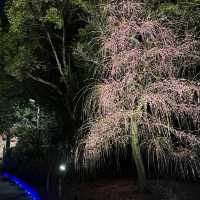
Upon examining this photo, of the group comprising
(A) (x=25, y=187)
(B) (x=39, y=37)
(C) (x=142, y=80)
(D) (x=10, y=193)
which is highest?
(B) (x=39, y=37)

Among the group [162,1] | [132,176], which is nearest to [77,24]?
[162,1]

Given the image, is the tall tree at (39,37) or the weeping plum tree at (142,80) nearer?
the weeping plum tree at (142,80)

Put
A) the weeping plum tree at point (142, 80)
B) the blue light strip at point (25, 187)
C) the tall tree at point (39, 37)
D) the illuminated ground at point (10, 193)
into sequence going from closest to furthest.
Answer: the weeping plum tree at point (142, 80) < the tall tree at point (39, 37) < the blue light strip at point (25, 187) < the illuminated ground at point (10, 193)

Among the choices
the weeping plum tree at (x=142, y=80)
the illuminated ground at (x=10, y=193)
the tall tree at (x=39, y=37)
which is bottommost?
the illuminated ground at (x=10, y=193)

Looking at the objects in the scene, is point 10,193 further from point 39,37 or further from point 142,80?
point 142,80

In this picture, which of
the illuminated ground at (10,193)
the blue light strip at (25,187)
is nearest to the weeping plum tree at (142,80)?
the blue light strip at (25,187)

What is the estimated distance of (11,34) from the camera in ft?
55.7

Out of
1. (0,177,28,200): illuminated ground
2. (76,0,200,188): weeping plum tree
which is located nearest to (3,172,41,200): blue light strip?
(0,177,28,200): illuminated ground

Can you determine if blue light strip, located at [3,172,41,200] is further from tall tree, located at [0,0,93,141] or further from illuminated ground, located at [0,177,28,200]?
tall tree, located at [0,0,93,141]

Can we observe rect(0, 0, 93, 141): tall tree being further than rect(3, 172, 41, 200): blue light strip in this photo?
No

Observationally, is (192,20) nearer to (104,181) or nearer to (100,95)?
(100,95)

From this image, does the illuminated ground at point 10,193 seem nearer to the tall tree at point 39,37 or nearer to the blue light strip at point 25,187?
the blue light strip at point 25,187

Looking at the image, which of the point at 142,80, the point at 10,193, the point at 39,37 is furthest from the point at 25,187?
the point at 142,80

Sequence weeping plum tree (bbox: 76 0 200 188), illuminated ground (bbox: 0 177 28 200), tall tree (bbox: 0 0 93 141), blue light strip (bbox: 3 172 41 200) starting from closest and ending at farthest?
weeping plum tree (bbox: 76 0 200 188) < tall tree (bbox: 0 0 93 141) < blue light strip (bbox: 3 172 41 200) < illuminated ground (bbox: 0 177 28 200)
